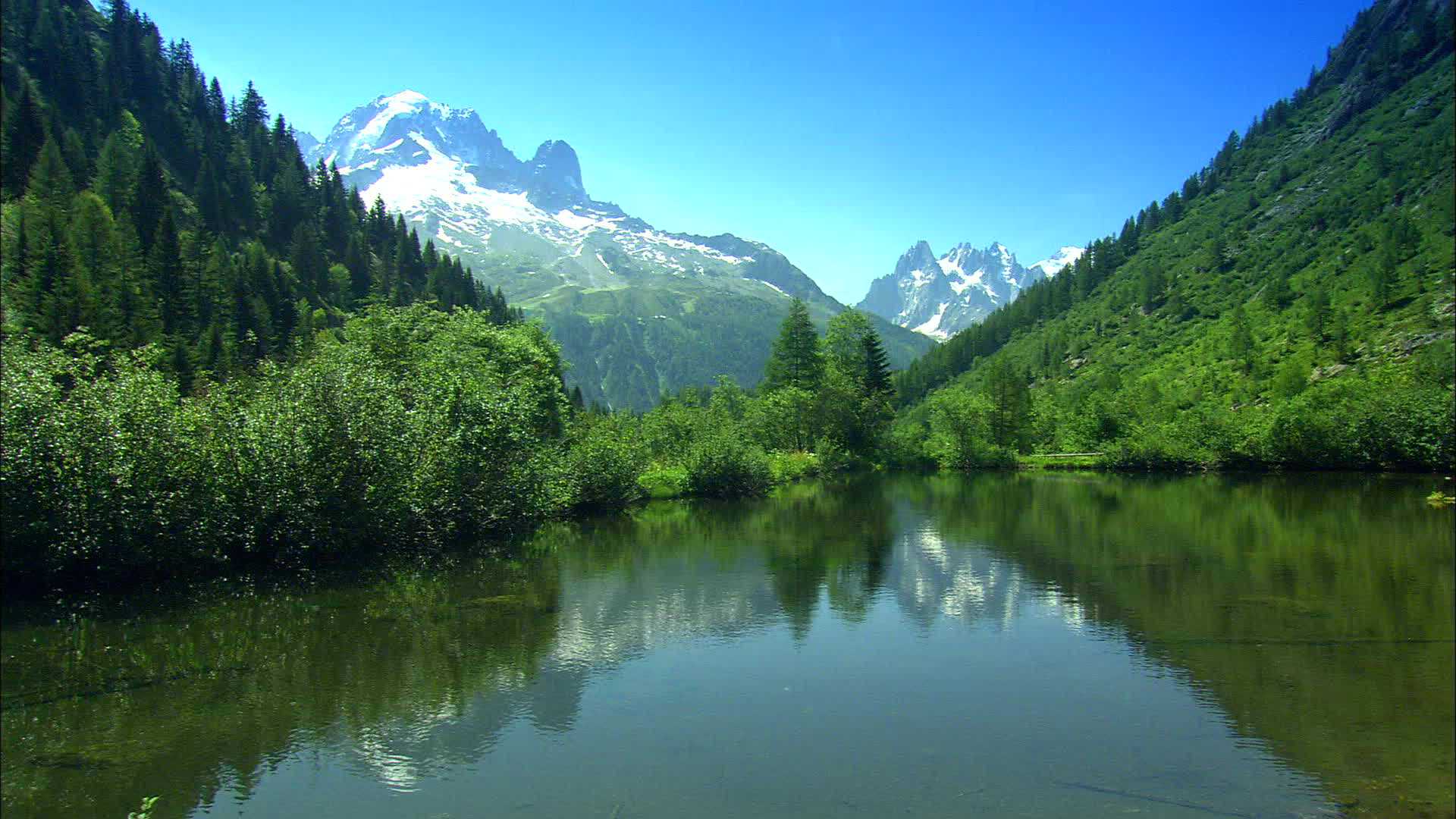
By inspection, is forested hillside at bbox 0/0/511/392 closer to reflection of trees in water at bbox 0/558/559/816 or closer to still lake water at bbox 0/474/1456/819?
reflection of trees in water at bbox 0/558/559/816

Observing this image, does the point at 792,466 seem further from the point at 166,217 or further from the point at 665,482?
the point at 166,217

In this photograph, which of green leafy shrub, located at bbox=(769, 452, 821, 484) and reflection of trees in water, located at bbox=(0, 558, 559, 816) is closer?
reflection of trees in water, located at bbox=(0, 558, 559, 816)

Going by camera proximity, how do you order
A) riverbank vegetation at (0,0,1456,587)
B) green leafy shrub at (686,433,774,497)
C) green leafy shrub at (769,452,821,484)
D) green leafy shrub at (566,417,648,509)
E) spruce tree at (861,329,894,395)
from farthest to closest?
spruce tree at (861,329,894,395)
green leafy shrub at (769,452,821,484)
green leafy shrub at (686,433,774,497)
green leafy shrub at (566,417,648,509)
riverbank vegetation at (0,0,1456,587)

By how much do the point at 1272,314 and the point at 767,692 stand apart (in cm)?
7892

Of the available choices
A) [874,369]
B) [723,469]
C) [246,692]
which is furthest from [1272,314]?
[246,692]

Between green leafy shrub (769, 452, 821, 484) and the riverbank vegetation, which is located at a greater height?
the riverbank vegetation

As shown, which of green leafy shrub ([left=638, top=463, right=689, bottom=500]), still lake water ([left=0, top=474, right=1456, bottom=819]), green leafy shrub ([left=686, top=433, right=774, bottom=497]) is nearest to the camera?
still lake water ([left=0, top=474, right=1456, bottom=819])

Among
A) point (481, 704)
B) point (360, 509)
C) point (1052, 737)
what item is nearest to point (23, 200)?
point (360, 509)

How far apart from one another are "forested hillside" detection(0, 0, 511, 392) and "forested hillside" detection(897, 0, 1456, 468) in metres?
64.0

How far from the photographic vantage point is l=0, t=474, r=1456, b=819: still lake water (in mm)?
11406

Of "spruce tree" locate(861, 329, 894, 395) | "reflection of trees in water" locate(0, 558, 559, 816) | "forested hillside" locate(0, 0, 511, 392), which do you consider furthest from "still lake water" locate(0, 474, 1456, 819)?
"spruce tree" locate(861, 329, 894, 395)

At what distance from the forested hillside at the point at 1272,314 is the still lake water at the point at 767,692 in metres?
8.57

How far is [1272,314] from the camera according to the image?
7462 cm

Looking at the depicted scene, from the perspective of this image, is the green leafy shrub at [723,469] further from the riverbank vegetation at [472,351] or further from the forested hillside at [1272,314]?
the forested hillside at [1272,314]
